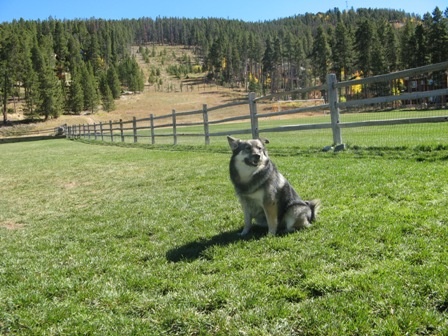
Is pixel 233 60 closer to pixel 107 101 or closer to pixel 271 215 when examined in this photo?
pixel 107 101

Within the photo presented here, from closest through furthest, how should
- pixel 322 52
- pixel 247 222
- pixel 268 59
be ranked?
pixel 247 222, pixel 322 52, pixel 268 59

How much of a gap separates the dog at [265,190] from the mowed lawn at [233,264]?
0.67 feet

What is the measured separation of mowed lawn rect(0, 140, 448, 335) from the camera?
276cm

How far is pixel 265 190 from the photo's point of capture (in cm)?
450

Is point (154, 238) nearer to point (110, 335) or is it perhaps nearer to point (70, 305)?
point (70, 305)

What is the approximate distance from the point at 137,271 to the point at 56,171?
960 cm

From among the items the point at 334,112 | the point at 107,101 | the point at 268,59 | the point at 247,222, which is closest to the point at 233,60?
the point at 268,59

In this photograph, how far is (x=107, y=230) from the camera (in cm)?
572

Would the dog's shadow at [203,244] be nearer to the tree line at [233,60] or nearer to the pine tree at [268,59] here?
the tree line at [233,60]

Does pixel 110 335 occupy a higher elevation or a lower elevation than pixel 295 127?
lower

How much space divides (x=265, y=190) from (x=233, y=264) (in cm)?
100

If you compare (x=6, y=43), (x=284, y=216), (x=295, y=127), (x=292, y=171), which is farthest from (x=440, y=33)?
(x=6, y=43)

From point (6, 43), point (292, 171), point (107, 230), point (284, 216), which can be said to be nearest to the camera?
point (284, 216)

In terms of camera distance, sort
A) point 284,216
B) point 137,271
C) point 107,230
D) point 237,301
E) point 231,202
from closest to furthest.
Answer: point 237,301, point 137,271, point 284,216, point 107,230, point 231,202
